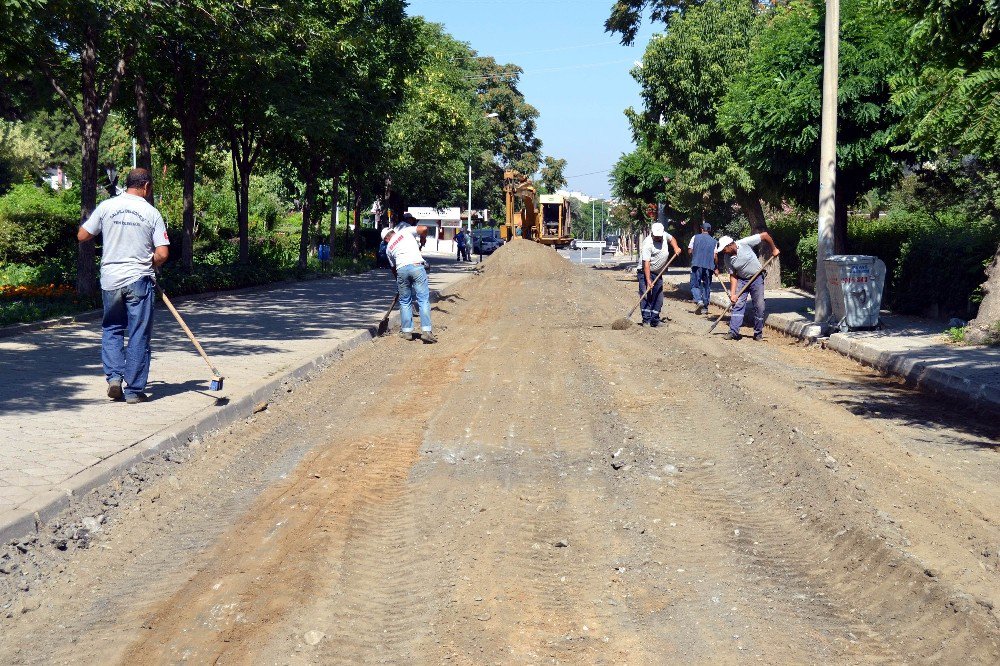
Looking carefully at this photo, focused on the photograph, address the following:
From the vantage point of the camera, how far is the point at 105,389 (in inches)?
365

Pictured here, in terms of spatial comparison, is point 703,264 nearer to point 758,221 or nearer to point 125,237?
point 758,221

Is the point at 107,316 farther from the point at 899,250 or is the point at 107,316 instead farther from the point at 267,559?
the point at 899,250

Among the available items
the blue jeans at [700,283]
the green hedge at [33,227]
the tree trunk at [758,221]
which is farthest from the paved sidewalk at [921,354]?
the green hedge at [33,227]

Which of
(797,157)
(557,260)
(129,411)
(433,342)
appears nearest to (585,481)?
(129,411)

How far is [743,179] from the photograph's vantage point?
84.1ft

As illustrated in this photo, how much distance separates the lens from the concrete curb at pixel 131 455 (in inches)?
206

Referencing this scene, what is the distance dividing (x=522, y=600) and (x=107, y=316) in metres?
5.44

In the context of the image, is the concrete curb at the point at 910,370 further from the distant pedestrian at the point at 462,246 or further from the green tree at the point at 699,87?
the distant pedestrian at the point at 462,246

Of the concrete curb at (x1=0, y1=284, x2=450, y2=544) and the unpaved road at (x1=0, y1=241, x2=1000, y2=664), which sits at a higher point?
the concrete curb at (x1=0, y1=284, x2=450, y2=544)

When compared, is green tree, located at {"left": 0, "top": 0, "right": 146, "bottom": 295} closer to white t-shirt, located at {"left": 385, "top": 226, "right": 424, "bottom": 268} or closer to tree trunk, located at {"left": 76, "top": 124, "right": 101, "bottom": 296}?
tree trunk, located at {"left": 76, "top": 124, "right": 101, "bottom": 296}

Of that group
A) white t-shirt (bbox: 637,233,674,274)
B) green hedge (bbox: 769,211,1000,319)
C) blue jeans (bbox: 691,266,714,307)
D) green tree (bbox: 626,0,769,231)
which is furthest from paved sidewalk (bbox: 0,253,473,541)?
green tree (bbox: 626,0,769,231)

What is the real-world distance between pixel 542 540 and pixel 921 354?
350 inches

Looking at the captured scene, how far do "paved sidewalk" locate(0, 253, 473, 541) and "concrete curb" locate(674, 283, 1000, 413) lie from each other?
6.68 m

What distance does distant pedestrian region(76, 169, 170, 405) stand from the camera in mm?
8516
